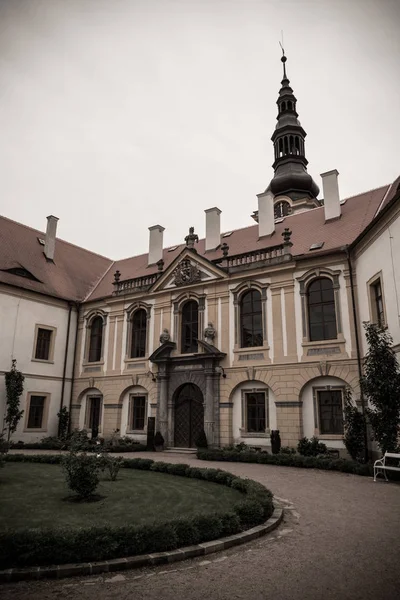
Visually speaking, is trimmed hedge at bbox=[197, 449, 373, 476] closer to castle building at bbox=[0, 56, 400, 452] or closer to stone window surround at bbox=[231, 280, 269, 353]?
castle building at bbox=[0, 56, 400, 452]

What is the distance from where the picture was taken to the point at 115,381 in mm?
26000

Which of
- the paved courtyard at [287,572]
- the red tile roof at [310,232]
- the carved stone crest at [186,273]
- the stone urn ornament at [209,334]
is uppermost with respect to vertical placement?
the red tile roof at [310,232]

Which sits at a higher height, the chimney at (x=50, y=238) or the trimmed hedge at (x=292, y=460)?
the chimney at (x=50, y=238)

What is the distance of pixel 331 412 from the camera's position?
18859 millimetres

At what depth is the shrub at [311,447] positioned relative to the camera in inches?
703

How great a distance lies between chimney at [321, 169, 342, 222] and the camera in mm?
23733

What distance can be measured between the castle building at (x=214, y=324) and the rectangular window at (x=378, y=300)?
0.22 feet

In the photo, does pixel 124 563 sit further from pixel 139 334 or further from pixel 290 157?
pixel 290 157

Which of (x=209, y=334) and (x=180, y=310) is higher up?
(x=180, y=310)

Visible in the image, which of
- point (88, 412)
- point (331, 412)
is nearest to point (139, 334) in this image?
point (88, 412)

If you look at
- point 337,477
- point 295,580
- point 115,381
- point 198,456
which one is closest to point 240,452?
point 198,456

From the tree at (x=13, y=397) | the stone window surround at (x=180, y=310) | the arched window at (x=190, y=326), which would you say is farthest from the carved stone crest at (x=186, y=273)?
the tree at (x=13, y=397)

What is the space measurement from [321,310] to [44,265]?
61.3ft

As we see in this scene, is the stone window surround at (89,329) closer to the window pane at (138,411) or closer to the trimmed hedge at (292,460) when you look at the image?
the window pane at (138,411)
